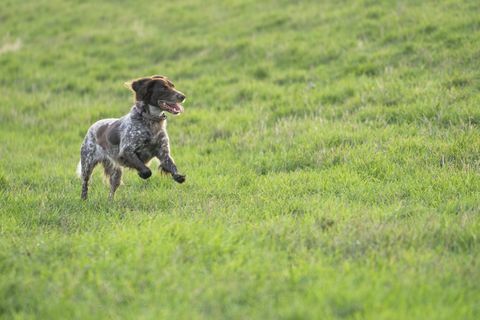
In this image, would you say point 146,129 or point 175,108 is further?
point 146,129

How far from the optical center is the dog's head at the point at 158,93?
7.32 meters

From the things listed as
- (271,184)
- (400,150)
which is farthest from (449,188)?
(271,184)

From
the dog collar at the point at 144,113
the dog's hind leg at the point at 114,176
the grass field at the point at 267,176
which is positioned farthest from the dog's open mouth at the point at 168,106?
the dog's hind leg at the point at 114,176

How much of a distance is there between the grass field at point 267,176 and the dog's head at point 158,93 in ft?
3.55

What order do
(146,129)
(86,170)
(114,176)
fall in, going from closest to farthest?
(146,129), (114,176), (86,170)

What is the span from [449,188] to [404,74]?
490 cm

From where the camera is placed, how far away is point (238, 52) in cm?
1430

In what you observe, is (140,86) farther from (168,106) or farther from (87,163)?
(87,163)

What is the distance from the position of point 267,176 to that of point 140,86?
1.96 meters

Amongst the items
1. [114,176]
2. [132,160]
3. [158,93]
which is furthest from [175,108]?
[114,176]

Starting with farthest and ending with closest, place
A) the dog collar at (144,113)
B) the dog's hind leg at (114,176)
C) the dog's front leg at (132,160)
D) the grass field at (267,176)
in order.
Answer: the dog's hind leg at (114,176), the dog collar at (144,113), the dog's front leg at (132,160), the grass field at (267,176)

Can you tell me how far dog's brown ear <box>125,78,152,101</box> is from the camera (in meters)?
7.36

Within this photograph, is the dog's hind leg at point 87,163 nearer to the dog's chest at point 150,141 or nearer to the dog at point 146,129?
the dog at point 146,129

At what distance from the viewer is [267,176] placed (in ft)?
24.7
